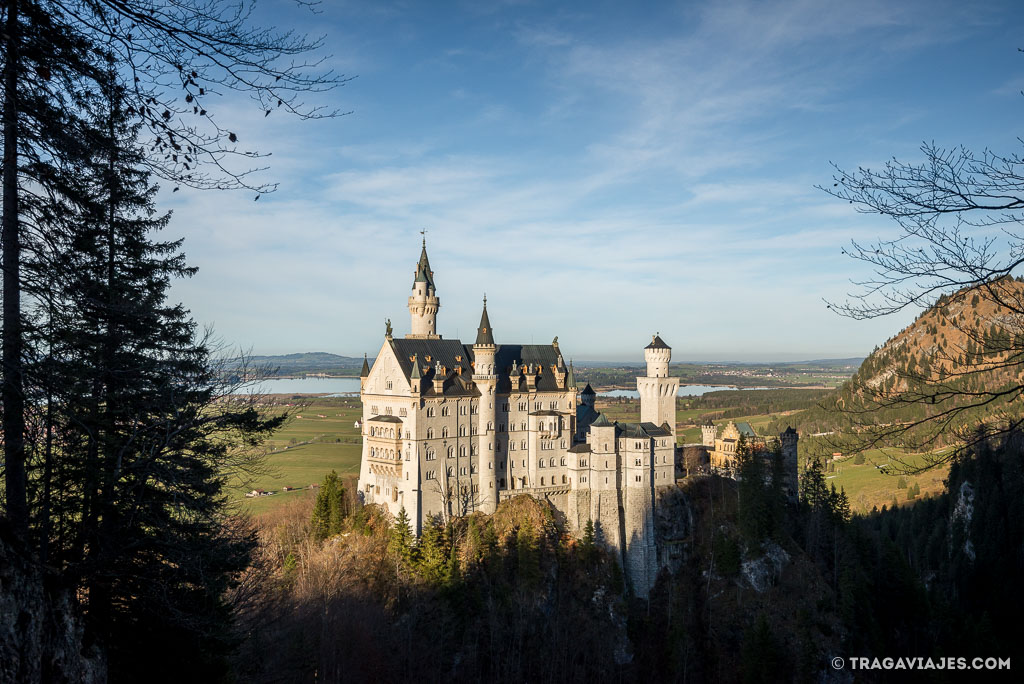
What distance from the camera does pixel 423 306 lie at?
74188 millimetres

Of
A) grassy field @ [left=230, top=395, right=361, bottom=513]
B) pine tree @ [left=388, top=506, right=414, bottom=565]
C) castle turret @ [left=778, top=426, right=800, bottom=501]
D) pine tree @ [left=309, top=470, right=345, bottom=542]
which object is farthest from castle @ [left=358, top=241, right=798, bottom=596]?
castle turret @ [left=778, top=426, right=800, bottom=501]

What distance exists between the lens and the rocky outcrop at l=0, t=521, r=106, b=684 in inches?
401

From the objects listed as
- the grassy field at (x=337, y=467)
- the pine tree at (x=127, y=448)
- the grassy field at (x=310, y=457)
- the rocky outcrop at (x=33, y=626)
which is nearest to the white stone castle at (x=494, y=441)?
the grassy field at (x=310, y=457)

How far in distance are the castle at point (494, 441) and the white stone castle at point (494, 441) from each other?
0.10 m

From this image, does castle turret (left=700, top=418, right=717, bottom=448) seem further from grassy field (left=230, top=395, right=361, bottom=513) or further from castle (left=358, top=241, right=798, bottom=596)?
grassy field (left=230, top=395, right=361, bottom=513)

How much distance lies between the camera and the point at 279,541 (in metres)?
62.4

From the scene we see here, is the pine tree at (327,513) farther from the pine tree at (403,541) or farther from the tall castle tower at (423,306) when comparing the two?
the tall castle tower at (423,306)

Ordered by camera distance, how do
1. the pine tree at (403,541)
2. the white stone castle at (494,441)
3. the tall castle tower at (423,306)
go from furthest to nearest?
the tall castle tower at (423,306) < the white stone castle at (494,441) < the pine tree at (403,541)

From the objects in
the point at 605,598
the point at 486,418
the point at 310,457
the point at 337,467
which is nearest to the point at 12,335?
the point at 486,418

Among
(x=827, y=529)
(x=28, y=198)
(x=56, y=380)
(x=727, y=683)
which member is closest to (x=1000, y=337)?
(x=56, y=380)

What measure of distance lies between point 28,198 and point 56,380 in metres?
4.00

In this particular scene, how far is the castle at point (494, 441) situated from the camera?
62188 mm

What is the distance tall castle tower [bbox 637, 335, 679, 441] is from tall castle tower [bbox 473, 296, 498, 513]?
768 inches

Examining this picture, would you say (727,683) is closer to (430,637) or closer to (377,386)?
(430,637)
